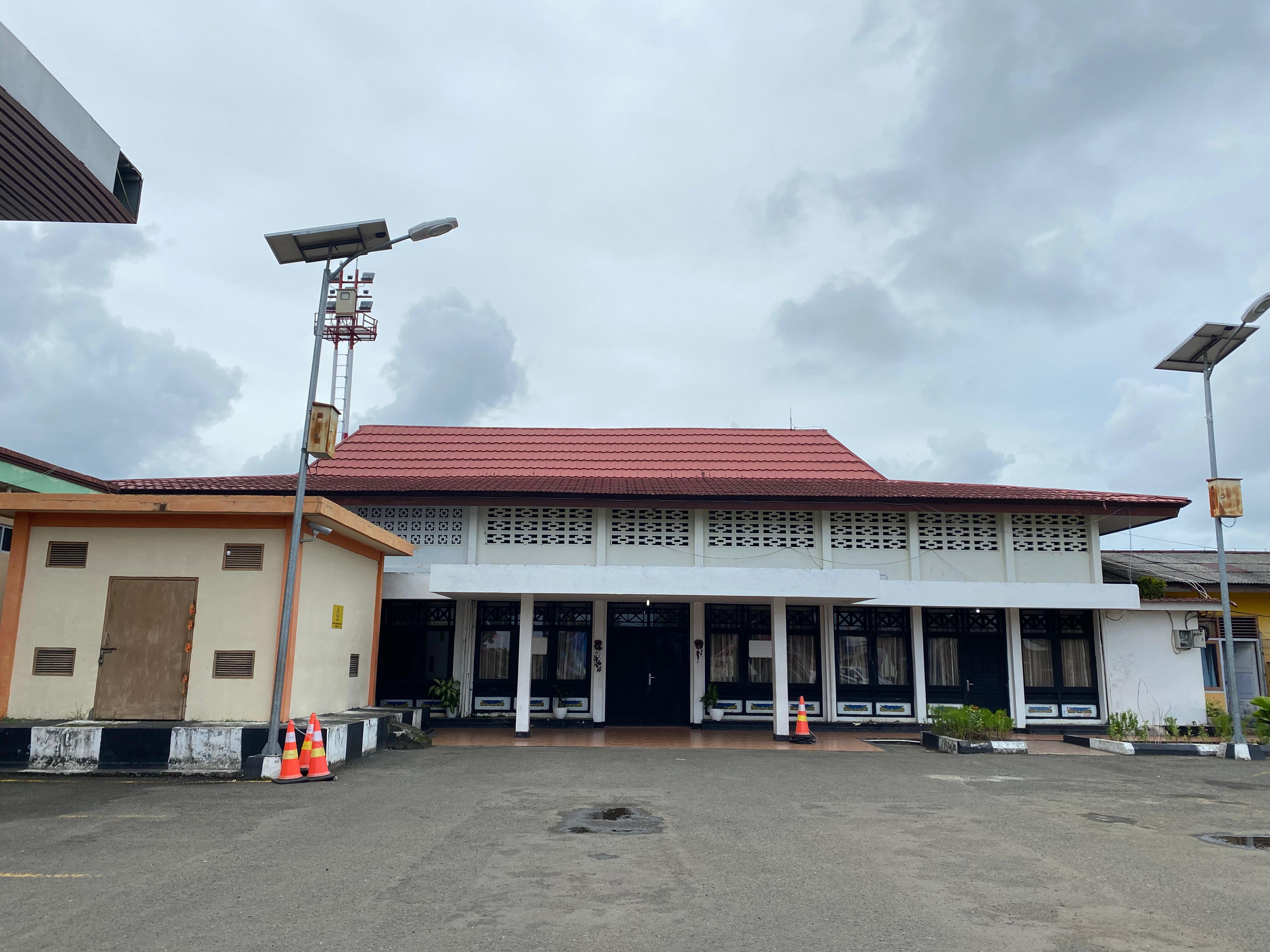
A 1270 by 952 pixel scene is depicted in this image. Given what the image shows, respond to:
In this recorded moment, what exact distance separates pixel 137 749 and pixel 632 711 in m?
10.6

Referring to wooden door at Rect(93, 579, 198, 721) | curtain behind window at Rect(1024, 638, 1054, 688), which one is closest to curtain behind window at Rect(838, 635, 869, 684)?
curtain behind window at Rect(1024, 638, 1054, 688)

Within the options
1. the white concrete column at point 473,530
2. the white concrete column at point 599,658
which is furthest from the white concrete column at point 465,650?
the white concrete column at point 599,658

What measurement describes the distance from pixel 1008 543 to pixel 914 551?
79.2 inches

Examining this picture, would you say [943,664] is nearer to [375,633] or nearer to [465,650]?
[465,650]

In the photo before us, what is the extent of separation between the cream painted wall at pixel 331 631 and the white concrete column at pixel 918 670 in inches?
436

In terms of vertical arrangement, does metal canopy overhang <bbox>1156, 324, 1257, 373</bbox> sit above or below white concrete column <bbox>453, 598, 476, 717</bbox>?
above

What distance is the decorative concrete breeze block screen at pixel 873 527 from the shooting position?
760 inches

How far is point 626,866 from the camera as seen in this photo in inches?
260

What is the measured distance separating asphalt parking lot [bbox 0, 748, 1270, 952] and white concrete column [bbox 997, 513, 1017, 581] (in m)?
8.02

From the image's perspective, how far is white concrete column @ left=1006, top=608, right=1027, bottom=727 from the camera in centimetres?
1906

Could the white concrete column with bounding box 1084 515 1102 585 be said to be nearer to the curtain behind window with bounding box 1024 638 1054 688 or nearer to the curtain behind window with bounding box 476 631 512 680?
the curtain behind window with bounding box 1024 638 1054 688

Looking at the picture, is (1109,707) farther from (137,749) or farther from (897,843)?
(137,749)

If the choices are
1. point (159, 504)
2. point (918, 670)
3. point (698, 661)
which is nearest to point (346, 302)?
point (698, 661)

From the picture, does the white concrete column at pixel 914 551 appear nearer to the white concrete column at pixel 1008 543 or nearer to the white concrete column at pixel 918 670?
the white concrete column at pixel 918 670
